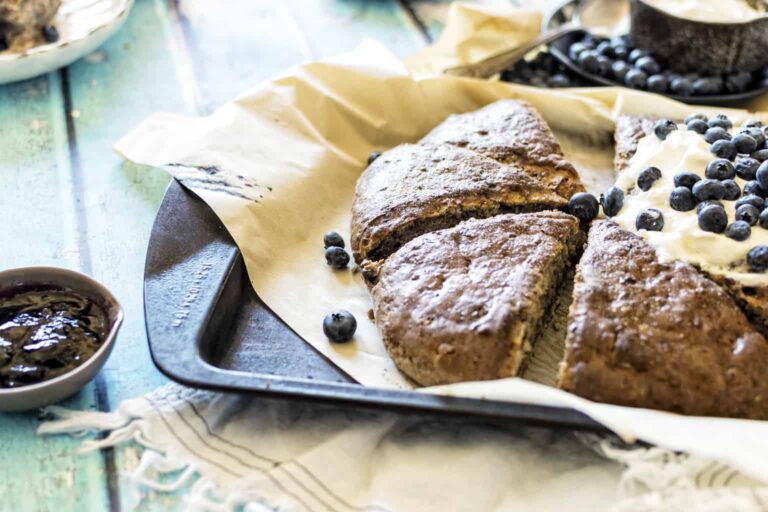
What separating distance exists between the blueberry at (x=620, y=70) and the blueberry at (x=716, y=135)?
1096mm

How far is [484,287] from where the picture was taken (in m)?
2.81

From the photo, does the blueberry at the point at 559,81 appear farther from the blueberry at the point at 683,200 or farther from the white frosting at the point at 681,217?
the blueberry at the point at 683,200

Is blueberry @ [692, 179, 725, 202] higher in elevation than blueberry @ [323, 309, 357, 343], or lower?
higher

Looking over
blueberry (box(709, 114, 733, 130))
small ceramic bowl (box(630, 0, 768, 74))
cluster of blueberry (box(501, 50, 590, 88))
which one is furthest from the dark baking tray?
small ceramic bowl (box(630, 0, 768, 74))

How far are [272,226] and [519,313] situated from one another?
122cm

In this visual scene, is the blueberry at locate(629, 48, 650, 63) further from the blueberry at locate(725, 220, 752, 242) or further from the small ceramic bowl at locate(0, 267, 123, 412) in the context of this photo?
the small ceramic bowl at locate(0, 267, 123, 412)

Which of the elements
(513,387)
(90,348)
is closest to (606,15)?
(513,387)

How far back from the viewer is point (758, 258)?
278cm

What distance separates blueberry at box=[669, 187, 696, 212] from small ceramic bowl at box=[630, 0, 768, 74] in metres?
1.54

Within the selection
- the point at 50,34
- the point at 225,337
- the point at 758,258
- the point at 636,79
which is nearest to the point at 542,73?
the point at 636,79

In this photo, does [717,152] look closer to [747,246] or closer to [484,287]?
[747,246]

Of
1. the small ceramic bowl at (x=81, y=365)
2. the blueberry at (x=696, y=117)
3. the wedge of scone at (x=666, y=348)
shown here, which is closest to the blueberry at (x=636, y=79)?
the blueberry at (x=696, y=117)

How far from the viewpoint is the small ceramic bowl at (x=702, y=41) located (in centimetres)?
416

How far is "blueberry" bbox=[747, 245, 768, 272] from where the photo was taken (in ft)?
9.09
